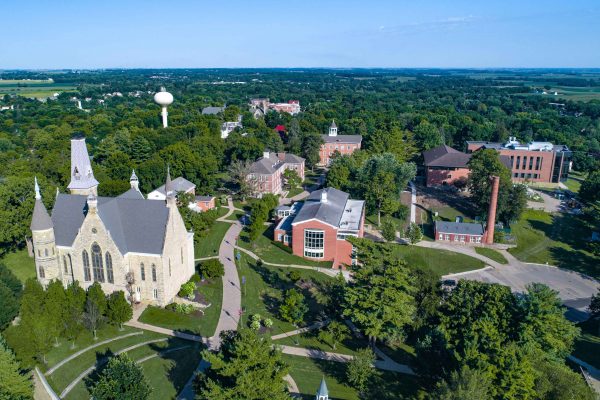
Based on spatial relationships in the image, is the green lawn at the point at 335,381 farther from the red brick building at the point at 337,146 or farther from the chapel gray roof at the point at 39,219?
the red brick building at the point at 337,146

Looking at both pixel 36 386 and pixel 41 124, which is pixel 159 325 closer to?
pixel 36 386

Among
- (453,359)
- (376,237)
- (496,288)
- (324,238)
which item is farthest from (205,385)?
(376,237)

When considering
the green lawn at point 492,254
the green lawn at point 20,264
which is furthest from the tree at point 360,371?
the green lawn at point 20,264

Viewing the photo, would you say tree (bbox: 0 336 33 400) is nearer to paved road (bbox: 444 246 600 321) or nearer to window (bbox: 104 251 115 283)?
window (bbox: 104 251 115 283)

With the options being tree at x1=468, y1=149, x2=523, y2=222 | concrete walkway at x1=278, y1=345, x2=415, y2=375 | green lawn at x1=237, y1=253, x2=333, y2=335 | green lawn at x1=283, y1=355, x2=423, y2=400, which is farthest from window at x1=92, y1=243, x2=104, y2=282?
tree at x1=468, y1=149, x2=523, y2=222

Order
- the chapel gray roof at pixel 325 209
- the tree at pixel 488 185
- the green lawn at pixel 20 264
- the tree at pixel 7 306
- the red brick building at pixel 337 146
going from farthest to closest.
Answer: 1. the red brick building at pixel 337 146
2. the tree at pixel 488 185
3. the chapel gray roof at pixel 325 209
4. the green lawn at pixel 20 264
5. the tree at pixel 7 306

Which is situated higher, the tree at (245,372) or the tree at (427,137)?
the tree at (427,137)
